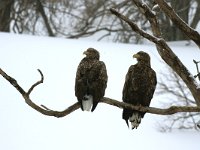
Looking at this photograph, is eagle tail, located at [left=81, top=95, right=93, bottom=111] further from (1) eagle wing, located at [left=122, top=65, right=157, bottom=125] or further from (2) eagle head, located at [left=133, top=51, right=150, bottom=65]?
(2) eagle head, located at [left=133, top=51, right=150, bottom=65]

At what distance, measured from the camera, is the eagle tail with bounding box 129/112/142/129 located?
210 inches

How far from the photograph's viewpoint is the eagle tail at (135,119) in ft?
17.5

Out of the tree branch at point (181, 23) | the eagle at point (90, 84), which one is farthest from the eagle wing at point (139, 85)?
the tree branch at point (181, 23)

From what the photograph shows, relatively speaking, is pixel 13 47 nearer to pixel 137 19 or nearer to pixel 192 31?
pixel 137 19

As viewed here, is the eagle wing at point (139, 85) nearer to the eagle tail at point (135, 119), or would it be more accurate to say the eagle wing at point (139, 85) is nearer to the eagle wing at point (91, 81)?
the eagle tail at point (135, 119)

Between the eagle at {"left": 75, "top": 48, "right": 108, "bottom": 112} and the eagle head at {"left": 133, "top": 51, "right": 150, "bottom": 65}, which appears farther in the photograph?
the eagle head at {"left": 133, "top": 51, "right": 150, "bottom": 65}

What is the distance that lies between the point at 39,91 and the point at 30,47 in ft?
8.12

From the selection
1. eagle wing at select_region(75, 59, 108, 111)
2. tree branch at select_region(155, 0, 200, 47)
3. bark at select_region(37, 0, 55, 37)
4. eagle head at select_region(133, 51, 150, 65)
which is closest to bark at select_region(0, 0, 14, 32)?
bark at select_region(37, 0, 55, 37)

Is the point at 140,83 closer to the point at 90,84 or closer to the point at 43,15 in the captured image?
the point at 90,84

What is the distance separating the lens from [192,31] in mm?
4492

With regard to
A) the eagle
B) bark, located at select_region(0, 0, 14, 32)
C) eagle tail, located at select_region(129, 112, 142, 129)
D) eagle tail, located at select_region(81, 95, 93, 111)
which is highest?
the eagle

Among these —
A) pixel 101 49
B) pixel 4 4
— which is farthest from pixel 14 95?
pixel 4 4

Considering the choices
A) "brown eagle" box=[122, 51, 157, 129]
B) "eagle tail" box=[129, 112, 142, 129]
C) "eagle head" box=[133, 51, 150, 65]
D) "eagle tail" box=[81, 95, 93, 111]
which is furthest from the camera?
"eagle head" box=[133, 51, 150, 65]

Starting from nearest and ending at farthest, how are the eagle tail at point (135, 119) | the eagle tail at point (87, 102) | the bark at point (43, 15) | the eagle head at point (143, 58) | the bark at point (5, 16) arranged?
the eagle tail at point (87, 102)
the eagle tail at point (135, 119)
the eagle head at point (143, 58)
the bark at point (5, 16)
the bark at point (43, 15)
